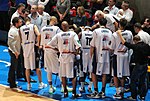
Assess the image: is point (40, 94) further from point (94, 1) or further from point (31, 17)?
point (94, 1)

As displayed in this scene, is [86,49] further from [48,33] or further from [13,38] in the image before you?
[13,38]

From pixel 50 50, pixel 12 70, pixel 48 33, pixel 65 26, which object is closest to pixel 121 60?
pixel 65 26

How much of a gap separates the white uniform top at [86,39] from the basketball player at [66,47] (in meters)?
0.51

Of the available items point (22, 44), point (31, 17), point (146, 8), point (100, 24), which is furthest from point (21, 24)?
point (146, 8)

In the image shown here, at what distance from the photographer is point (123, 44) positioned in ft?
33.1

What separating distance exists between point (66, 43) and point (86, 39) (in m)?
0.70

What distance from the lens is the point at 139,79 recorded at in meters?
10.2

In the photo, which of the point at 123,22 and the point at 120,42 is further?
the point at 120,42

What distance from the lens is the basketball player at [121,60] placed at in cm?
1023

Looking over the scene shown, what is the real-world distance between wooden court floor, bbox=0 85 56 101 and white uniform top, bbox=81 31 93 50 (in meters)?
1.65

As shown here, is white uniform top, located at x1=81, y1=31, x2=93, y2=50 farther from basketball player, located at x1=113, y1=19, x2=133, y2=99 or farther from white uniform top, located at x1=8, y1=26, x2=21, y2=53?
white uniform top, located at x1=8, y1=26, x2=21, y2=53

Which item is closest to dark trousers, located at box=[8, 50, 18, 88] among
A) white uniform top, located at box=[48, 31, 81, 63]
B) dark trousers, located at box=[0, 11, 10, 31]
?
white uniform top, located at box=[48, 31, 81, 63]

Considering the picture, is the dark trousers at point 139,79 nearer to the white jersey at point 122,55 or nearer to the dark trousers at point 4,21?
the white jersey at point 122,55

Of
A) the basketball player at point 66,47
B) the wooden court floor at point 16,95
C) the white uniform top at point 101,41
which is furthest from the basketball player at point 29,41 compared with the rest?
the white uniform top at point 101,41
